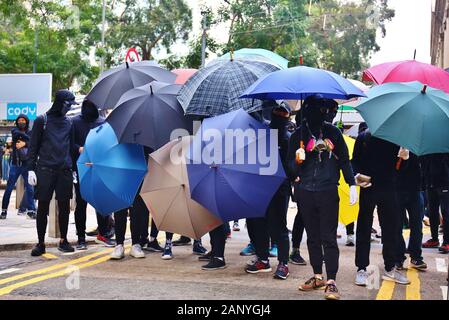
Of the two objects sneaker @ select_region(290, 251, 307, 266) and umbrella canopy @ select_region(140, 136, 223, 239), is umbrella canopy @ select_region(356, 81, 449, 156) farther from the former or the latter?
sneaker @ select_region(290, 251, 307, 266)

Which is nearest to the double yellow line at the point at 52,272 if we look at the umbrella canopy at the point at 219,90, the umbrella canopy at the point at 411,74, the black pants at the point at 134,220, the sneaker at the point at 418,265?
the black pants at the point at 134,220

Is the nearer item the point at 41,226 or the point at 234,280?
the point at 234,280

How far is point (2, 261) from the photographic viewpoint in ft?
26.1

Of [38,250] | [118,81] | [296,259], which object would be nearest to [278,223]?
[296,259]

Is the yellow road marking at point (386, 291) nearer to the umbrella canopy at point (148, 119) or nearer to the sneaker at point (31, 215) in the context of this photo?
the umbrella canopy at point (148, 119)

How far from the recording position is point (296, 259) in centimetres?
788

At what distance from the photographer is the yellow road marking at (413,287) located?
243 inches

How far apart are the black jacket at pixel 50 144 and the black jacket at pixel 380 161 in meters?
3.65

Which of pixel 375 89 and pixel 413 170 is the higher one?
pixel 375 89

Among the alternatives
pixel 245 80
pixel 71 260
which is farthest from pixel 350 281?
pixel 71 260

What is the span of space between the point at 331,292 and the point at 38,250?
3.95m
